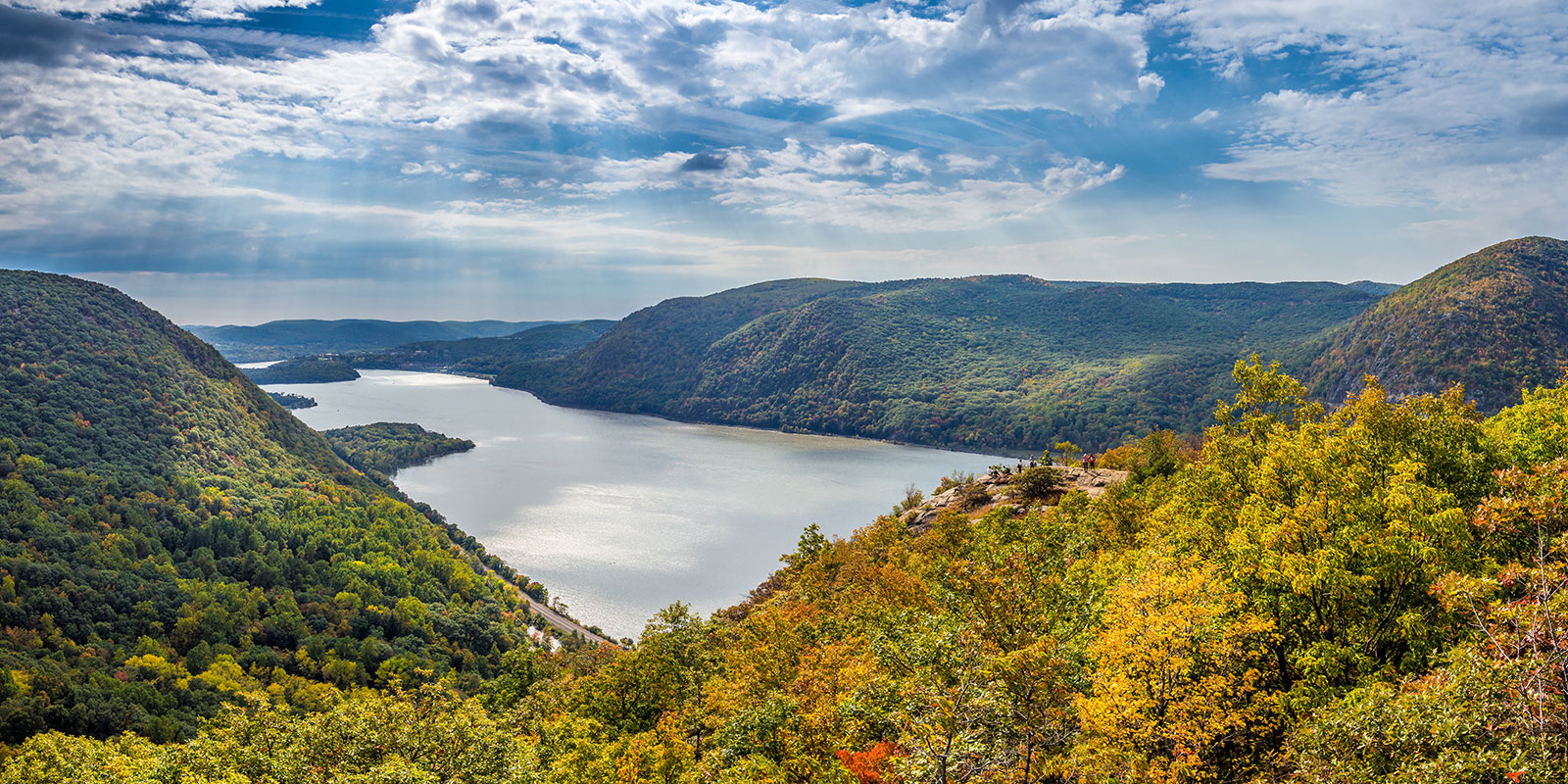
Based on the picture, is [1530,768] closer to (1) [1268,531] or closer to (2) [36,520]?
(1) [1268,531]

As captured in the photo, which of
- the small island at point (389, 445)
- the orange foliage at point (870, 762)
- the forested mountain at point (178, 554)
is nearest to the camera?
the orange foliage at point (870, 762)

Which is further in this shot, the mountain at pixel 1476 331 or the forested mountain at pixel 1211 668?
the mountain at pixel 1476 331

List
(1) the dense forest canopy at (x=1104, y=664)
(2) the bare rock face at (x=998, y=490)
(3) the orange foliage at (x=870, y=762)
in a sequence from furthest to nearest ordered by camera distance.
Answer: (2) the bare rock face at (x=998, y=490), (3) the orange foliage at (x=870, y=762), (1) the dense forest canopy at (x=1104, y=664)

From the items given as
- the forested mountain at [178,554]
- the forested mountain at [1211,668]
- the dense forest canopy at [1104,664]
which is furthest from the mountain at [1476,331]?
the forested mountain at [178,554]

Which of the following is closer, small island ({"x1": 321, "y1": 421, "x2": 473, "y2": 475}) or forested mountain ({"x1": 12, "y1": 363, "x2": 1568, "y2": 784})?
forested mountain ({"x1": 12, "y1": 363, "x2": 1568, "y2": 784})

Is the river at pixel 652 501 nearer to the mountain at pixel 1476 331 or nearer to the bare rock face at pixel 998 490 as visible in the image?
the bare rock face at pixel 998 490

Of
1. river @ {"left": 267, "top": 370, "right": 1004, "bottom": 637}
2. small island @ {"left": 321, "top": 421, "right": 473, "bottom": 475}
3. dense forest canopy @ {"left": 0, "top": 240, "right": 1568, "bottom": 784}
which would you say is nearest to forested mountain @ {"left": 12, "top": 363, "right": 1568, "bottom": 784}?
dense forest canopy @ {"left": 0, "top": 240, "right": 1568, "bottom": 784}

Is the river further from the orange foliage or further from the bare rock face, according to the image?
the orange foliage
